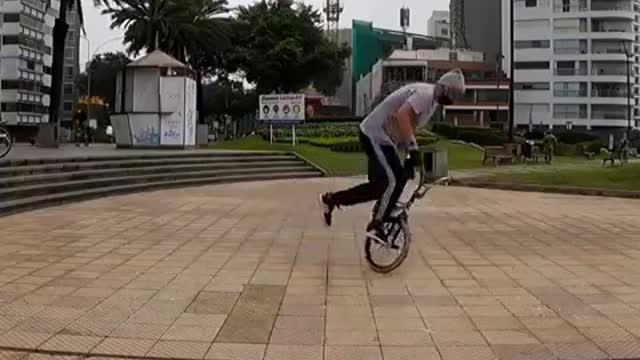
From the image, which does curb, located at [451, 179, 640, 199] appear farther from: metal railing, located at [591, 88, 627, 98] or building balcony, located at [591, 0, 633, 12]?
building balcony, located at [591, 0, 633, 12]

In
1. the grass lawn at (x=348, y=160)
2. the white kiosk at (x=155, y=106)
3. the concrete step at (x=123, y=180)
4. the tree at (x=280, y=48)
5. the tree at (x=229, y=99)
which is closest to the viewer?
the concrete step at (x=123, y=180)

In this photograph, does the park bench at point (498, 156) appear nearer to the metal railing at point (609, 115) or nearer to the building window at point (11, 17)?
the building window at point (11, 17)

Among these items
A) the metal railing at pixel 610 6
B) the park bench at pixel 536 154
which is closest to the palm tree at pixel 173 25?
the park bench at pixel 536 154

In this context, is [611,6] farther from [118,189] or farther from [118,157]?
[118,189]

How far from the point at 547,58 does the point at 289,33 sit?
40335mm

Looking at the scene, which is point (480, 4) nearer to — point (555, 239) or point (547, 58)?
point (547, 58)

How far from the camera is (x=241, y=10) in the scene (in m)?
67.3

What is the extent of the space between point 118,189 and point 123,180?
1.01m

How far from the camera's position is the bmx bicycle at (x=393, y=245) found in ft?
26.0

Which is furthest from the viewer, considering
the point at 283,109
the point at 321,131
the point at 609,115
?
the point at 609,115

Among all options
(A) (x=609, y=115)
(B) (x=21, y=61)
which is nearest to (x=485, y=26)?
(A) (x=609, y=115)

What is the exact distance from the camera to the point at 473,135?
5091 centimetres

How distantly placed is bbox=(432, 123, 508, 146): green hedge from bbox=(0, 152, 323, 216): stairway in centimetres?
2349

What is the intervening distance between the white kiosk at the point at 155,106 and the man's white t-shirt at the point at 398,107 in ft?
74.9
